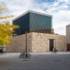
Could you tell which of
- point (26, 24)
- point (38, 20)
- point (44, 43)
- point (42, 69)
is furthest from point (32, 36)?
point (42, 69)

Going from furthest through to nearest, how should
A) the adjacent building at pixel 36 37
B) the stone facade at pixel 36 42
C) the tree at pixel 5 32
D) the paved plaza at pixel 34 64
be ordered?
the adjacent building at pixel 36 37
the stone facade at pixel 36 42
the tree at pixel 5 32
the paved plaza at pixel 34 64

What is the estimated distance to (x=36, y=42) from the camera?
338 ft

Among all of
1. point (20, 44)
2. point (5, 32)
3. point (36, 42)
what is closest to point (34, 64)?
point (5, 32)

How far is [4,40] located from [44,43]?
76342 mm

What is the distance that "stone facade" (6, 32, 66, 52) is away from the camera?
102 m

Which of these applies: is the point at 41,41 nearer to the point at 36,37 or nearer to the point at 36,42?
the point at 36,42

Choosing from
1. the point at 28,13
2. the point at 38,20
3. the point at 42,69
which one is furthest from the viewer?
the point at 38,20

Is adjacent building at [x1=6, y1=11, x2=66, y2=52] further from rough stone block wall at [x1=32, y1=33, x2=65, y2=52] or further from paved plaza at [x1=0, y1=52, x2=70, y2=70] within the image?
paved plaza at [x1=0, y1=52, x2=70, y2=70]

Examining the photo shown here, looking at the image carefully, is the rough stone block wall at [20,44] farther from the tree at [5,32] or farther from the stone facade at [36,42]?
the tree at [5,32]

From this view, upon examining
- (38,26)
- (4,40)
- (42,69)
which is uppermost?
(38,26)

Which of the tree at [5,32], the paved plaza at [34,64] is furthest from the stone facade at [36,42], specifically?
the tree at [5,32]

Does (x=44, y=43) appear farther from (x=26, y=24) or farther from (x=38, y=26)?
(x=38, y=26)

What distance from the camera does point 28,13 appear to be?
414 feet

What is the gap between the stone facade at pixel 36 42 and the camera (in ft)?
335
